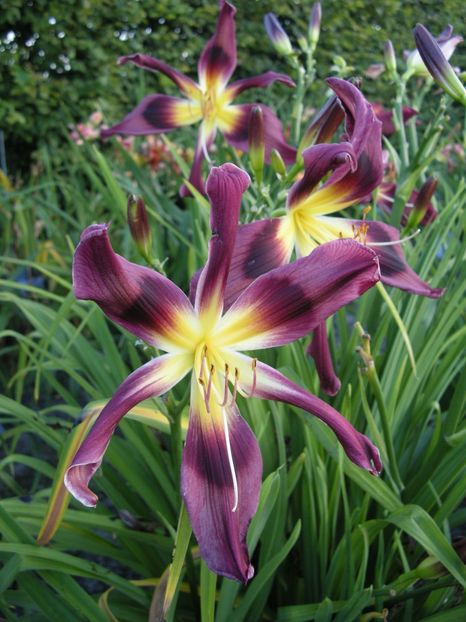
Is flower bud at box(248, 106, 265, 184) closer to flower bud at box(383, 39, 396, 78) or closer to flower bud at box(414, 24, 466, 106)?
flower bud at box(414, 24, 466, 106)

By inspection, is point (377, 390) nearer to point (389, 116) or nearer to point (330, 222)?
point (330, 222)

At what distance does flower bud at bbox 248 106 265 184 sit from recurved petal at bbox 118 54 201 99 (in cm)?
42

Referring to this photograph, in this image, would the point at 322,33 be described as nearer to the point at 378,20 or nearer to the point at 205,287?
the point at 378,20

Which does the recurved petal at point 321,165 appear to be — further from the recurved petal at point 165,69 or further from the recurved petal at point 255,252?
the recurved petal at point 165,69

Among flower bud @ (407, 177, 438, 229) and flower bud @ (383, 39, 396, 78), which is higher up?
flower bud @ (383, 39, 396, 78)

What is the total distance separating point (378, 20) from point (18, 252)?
4.98m

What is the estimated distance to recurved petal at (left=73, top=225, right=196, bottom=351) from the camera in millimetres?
645

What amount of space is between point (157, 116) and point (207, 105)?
5.3 inches

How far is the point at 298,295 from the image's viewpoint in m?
0.74

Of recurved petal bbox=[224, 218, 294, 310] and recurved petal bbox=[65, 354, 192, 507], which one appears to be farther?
recurved petal bbox=[224, 218, 294, 310]

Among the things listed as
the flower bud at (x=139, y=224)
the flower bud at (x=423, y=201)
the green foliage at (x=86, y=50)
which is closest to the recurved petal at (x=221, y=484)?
the flower bud at (x=139, y=224)

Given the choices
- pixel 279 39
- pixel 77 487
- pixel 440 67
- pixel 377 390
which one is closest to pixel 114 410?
pixel 77 487

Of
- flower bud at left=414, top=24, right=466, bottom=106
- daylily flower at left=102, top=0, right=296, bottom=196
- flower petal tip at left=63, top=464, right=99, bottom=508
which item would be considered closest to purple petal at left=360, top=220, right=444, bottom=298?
flower bud at left=414, top=24, right=466, bottom=106

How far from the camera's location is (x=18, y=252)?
3.04 m
